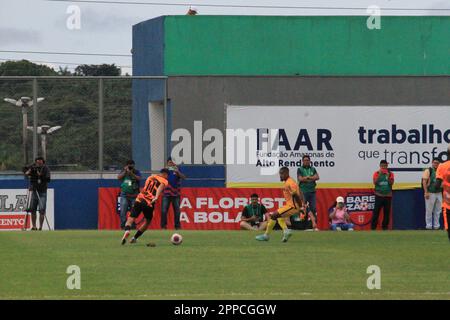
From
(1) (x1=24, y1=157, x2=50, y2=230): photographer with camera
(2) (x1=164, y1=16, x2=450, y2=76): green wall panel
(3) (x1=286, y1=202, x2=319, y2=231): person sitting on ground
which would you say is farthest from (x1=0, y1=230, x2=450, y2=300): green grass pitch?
(2) (x1=164, y1=16, x2=450, y2=76): green wall panel

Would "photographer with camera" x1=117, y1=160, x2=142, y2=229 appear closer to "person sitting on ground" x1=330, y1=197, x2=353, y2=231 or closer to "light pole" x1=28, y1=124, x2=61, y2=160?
"light pole" x1=28, y1=124, x2=61, y2=160

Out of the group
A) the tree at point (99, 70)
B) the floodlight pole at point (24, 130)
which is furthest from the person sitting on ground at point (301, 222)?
the tree at point (99, 70)

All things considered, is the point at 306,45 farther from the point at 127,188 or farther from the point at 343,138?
the point at 127,188

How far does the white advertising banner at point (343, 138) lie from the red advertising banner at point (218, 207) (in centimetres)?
107

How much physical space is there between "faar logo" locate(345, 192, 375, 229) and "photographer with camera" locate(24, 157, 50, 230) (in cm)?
889

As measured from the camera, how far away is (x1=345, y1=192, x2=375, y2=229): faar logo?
37.2 metres

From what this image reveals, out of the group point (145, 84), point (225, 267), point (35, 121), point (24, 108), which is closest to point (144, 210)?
point (225, 267)

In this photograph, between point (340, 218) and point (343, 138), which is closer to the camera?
point (340, 218)

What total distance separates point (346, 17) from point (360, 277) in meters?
22.3

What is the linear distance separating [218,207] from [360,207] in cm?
425

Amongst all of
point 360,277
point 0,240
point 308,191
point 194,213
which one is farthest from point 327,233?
point 360,277

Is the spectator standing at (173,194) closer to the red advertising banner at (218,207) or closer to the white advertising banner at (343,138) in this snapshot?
the red advertising banner at (218,207)

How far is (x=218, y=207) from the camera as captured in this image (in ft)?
120

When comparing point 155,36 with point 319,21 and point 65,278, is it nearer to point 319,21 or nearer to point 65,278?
point 319,21
